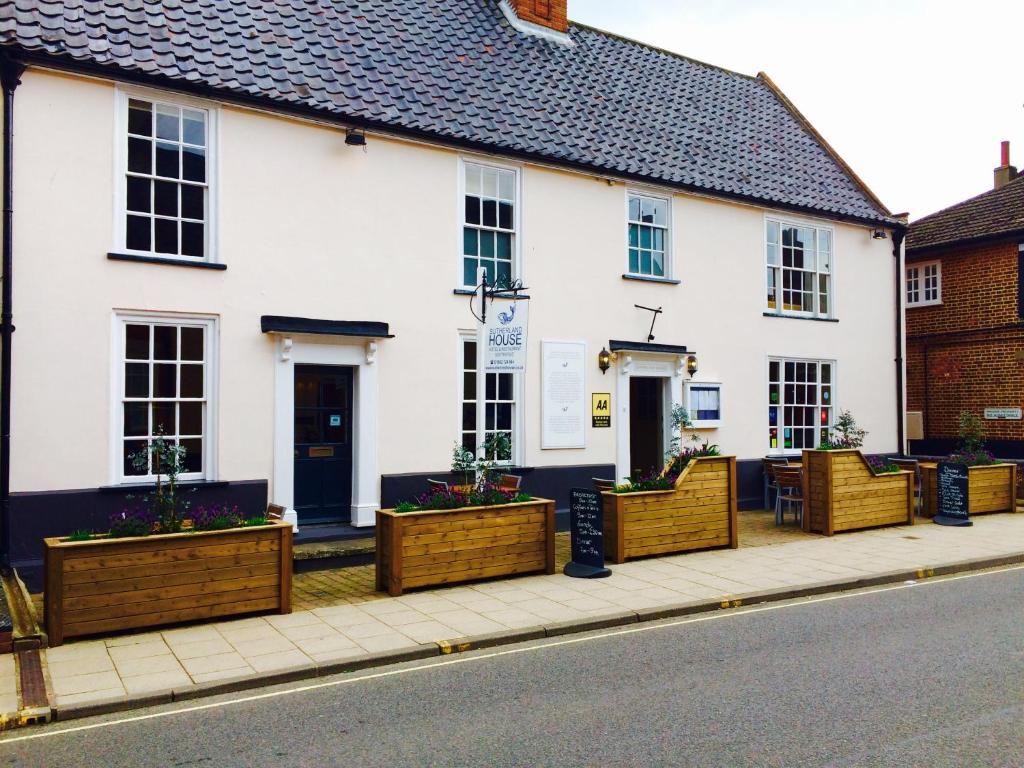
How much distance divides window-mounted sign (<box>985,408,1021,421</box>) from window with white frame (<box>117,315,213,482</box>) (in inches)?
676

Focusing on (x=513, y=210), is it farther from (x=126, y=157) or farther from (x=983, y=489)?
(x=983, y=489)

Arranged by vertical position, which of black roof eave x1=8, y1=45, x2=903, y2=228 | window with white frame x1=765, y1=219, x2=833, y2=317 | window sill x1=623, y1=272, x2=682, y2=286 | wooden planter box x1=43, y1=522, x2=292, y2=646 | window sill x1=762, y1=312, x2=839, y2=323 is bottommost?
wooden planter box x1=43, y1=522, x2=292, y2=646

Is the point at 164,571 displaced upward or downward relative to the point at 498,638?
upward

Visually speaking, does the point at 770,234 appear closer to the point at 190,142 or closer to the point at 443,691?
the point at 190,142

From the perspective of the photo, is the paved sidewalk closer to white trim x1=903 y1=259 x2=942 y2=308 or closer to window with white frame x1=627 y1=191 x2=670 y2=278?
window with white frame x1=627 y1=191 x2=670 y2=278

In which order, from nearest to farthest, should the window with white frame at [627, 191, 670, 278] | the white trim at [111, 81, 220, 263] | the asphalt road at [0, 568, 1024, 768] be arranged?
the asphalt road at [0, 568, 1024, 768], the white trim at [111, 81, 220, 263], the window with white frame at [627, 191, 670, 278]

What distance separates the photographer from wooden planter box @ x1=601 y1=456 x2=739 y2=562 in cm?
1130

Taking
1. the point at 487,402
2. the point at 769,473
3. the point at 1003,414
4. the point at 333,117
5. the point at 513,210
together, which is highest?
the point at 333,117

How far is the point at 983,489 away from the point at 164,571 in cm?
1426

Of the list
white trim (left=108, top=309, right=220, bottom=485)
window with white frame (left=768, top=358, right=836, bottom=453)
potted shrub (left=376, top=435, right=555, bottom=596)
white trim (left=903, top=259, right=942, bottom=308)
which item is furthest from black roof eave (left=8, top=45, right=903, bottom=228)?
white trim (left=903, top=259, right=942, bottom=308)

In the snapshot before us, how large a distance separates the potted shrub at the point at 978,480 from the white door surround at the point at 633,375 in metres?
4.77

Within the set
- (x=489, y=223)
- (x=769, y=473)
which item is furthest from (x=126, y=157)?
(x=769, y=473)

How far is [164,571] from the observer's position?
26.3 feet

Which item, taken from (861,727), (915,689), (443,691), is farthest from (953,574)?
(443,691)
